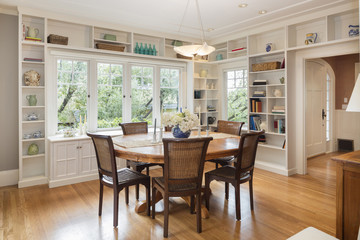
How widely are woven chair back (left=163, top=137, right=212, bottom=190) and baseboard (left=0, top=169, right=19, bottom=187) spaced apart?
2941 millimetres

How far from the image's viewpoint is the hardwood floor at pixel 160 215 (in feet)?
7.96

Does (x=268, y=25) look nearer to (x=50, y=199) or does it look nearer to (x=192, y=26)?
(x=192, y=26)

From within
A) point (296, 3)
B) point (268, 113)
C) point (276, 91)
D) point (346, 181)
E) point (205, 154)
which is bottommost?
point (346, 181)

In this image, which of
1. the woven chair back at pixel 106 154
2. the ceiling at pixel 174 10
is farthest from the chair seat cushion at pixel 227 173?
the ceiling at pixel 174 10

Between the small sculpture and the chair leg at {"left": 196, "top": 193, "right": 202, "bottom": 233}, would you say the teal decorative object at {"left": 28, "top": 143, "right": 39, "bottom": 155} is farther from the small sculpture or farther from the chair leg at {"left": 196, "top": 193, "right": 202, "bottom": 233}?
the chair leg at {"left": 196, "top": 193, "right": 202, "bottom": 233}

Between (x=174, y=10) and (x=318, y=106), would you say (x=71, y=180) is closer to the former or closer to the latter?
(x=174, y=10)

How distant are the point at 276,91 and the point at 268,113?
429 mm

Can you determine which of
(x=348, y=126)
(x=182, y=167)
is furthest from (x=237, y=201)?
(x=348, y=126)

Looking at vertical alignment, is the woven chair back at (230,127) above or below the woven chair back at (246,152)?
above

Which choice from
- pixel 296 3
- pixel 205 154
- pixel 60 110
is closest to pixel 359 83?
pixel 205 154

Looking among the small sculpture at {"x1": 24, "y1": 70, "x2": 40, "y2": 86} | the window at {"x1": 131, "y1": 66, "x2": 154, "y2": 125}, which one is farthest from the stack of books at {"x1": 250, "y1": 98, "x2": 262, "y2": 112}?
the small sculpture at {"x1": 24, "y1": 70, "x2": 40, "y2": 86}

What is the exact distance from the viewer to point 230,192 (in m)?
3.55

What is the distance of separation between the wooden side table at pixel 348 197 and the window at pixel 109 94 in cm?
376

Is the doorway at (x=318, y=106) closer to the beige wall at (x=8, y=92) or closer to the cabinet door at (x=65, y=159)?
the cabinet door at (x=65, y=159)
